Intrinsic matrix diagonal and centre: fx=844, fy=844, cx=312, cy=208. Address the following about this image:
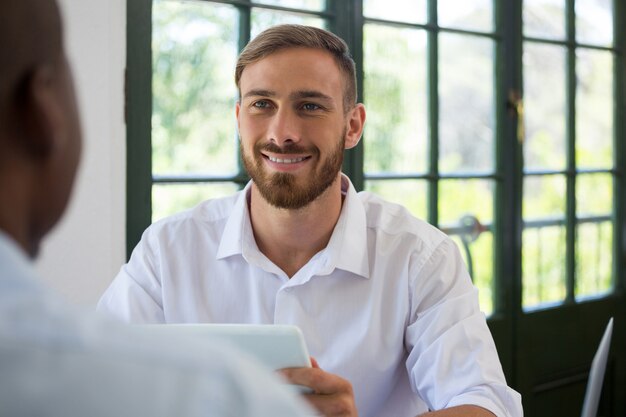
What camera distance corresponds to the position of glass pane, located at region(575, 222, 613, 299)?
3.61 meters

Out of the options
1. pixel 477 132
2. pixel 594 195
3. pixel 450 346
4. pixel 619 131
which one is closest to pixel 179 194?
pixel 450 346

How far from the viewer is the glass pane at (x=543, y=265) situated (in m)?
3.39

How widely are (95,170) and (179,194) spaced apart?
1.02 ft

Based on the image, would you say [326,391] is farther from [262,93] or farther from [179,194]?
[179,194]

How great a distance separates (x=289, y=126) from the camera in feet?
5.90

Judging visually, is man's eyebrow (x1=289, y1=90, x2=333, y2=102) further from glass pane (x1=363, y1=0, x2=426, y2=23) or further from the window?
glass pane (x1=363, y1=0, x2=426, y2=23)

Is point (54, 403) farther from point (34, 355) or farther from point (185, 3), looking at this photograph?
point (185, 3)

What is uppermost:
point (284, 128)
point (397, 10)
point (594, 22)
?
point (594, 22)

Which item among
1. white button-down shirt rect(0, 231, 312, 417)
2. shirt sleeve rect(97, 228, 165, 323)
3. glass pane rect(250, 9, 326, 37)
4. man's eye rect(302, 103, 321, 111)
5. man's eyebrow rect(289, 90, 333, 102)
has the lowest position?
shirt sleeve rect(97, 228, 165, 323)

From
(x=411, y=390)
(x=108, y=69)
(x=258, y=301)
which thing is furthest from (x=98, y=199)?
(x=411, y=390)

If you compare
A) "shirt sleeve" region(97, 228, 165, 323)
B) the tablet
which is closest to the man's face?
"shirt sleeve" region(97, 228, 165, 323)

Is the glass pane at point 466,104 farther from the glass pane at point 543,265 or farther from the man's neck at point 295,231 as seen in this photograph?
the man's neck at point 295,231

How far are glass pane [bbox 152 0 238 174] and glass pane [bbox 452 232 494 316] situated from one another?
1161 mm

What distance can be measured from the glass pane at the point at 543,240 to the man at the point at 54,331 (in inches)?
114
